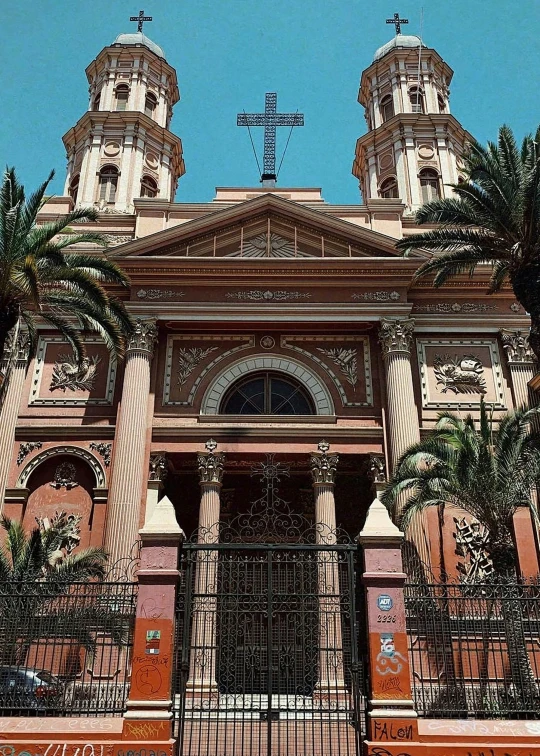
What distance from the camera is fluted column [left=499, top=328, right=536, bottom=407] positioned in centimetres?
2281

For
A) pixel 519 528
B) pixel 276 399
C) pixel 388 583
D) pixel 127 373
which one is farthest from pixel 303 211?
pixel 388 583

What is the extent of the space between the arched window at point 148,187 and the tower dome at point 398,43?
42.7 ft

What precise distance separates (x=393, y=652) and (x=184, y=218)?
1896 cm

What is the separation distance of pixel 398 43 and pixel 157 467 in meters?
27.1

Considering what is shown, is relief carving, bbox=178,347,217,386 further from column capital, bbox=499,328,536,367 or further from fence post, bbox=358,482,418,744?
fence post, bbox=358,482,418,744

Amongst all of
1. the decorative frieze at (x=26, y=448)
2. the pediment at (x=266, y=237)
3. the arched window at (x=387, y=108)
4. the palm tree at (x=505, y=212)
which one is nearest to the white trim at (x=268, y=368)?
the pediment at (x=266, y=237)

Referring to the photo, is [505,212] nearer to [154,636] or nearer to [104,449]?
[154,636]

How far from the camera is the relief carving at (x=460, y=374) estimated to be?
75.5 feet

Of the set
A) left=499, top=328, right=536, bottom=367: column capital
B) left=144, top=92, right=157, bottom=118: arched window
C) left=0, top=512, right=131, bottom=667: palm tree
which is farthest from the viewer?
left=144, top=92, right=157, bottom=118: arched window

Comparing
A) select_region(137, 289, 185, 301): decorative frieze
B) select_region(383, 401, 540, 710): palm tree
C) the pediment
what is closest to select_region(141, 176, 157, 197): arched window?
the pediment

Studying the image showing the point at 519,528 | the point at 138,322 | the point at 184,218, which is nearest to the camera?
the point at 519,528

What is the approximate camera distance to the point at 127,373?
73.2 ft

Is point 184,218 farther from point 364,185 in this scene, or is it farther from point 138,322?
point 364,185

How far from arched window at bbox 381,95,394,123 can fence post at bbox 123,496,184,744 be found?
97.0ft
